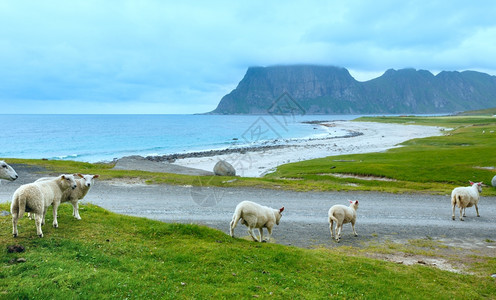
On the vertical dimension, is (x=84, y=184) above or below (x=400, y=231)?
above

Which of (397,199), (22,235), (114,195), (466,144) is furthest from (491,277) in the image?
(466,144)

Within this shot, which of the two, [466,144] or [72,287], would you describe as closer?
[72,287]

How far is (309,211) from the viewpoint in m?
21.7

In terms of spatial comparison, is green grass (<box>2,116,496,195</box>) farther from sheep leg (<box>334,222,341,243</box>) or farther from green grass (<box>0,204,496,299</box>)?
green grass (<box>0,204,496,299</box>)

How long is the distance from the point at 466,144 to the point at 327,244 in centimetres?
6687

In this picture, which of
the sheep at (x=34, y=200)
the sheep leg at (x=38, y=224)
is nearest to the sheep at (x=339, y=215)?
the sheep at (x=34, y=200)

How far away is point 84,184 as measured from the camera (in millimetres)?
13008

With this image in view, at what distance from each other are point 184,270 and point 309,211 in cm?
1399

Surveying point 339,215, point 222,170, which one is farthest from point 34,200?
point 222,170

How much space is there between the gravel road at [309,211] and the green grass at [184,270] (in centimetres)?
351

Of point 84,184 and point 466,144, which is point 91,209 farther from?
point 466,144

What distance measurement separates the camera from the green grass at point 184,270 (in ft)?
26.1

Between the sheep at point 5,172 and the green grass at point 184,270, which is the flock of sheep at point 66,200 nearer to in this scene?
the sheep at point 5,172

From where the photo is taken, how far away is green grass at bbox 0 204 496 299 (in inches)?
314
